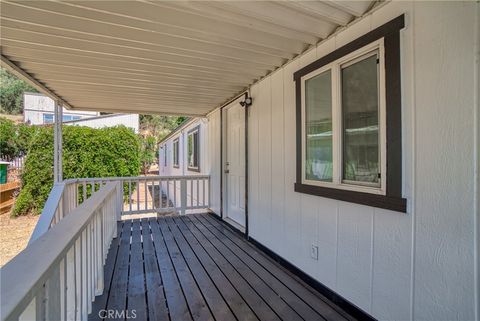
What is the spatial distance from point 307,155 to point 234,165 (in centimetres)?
228

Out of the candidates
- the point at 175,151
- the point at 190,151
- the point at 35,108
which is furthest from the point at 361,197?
the point at 35,108

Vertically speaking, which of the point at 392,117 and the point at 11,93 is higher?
the point at 11,93

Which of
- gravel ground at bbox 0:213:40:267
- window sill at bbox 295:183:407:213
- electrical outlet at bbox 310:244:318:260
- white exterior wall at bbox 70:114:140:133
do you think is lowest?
gravel ground at bbox 0:213:40:267

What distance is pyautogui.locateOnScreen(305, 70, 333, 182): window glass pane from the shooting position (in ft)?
7.88

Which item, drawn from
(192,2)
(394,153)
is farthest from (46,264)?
(394,153)

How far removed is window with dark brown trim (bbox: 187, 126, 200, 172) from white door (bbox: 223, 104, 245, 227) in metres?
2.28

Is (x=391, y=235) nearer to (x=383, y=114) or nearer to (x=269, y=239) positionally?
(x=383, y=114)

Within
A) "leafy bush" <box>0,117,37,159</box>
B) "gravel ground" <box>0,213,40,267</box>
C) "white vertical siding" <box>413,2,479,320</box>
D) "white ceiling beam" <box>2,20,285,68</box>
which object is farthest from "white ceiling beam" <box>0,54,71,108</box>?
"leafy bush" <box>0,117,37,159</box>

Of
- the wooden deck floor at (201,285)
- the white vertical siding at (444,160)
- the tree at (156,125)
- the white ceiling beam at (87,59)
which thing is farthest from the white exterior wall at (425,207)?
the tree at (156,125)

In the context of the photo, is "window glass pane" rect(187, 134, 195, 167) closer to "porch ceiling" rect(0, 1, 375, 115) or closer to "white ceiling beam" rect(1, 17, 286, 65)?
"porch ceiling" rect(0, 1, 375, 115)

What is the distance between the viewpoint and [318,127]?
2.53 meters

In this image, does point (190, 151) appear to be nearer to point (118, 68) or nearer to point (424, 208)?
point (118, 68)

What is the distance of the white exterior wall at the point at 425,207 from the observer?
1406 millimetres

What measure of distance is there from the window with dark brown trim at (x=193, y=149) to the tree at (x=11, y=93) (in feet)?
60.3
